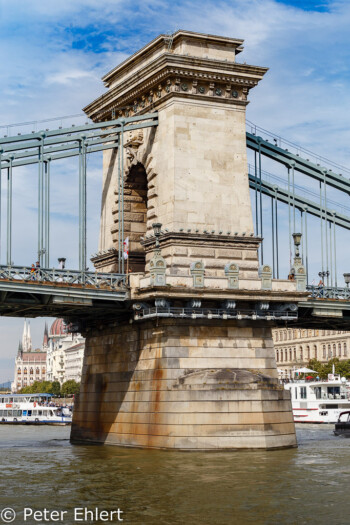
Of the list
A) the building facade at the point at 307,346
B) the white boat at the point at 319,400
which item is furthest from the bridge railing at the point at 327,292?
the building facade at the point at 307,346

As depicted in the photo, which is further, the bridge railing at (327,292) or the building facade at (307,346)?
the building facade at (307,346)

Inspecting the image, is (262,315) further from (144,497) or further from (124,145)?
(144,497)

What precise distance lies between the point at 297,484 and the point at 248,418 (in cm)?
964

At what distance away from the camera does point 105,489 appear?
34250 mm

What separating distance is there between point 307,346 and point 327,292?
97.1 metres

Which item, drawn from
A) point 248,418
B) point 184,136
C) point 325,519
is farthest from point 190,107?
point 325,519

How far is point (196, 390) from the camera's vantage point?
44.9m

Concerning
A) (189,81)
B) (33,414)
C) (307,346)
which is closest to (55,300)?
(189,81)

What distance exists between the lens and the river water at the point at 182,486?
1152 inches

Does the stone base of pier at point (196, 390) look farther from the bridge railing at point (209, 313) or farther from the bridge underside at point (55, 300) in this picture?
the bridge underside at point (55, 300)

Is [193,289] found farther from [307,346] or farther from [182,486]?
[307,346]

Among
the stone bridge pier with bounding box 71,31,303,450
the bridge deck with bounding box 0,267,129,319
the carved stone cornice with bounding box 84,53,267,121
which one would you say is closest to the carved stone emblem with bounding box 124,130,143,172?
the stone bridge pier with bounding box 71,31,303,450

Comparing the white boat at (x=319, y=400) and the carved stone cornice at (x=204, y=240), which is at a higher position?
the carved stone cornice at (x=204, y=240)

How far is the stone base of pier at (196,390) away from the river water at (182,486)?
1.00 metres
